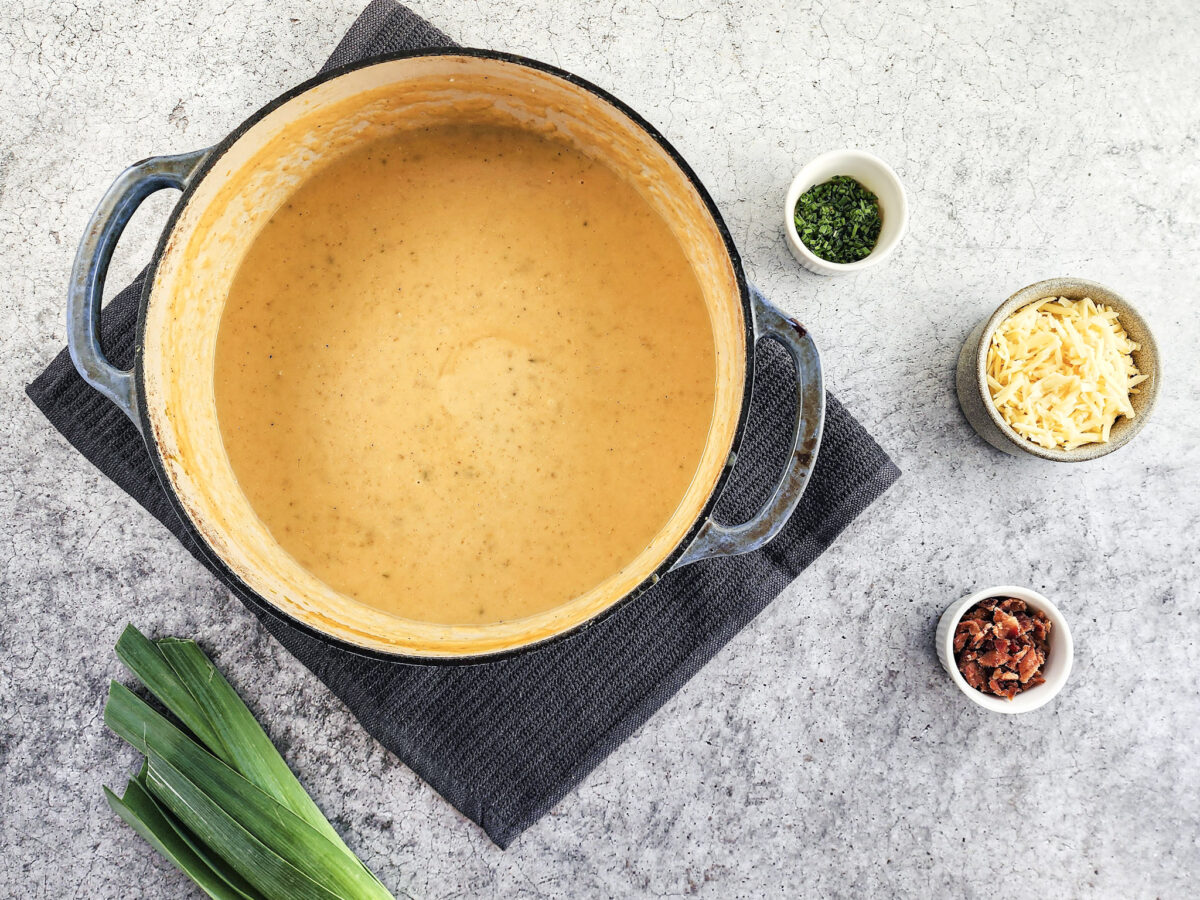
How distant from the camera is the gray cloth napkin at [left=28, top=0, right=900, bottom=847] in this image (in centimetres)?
129

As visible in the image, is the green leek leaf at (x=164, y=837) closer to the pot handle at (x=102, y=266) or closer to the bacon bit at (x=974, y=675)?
the pot handle at (x=102, y=266)

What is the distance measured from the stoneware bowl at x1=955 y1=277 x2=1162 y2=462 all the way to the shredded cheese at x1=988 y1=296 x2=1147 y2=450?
0.01 meters

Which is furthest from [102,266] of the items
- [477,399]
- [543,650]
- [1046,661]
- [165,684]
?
[1046,661]

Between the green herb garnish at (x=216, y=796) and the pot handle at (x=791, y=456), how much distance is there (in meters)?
0.77

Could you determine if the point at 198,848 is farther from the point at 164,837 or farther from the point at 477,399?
the point at 477,399

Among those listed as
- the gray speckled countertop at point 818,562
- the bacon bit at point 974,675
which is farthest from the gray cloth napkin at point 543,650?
the bacon bit at point 974,675

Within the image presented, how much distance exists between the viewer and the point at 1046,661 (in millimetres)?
1339

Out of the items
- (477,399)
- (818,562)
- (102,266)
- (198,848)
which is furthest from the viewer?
(818,562)

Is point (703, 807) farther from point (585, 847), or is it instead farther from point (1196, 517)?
point (1196, 517)

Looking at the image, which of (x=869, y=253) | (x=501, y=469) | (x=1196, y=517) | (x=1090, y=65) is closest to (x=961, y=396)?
(x=869, y=253)

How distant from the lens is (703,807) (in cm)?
141

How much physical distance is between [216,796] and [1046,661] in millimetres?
1310

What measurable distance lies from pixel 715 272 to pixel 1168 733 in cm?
112

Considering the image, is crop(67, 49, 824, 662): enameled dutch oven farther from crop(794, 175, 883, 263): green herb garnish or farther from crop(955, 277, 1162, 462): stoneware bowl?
crop(955, 277, 1162, 462): stoneware bowl
